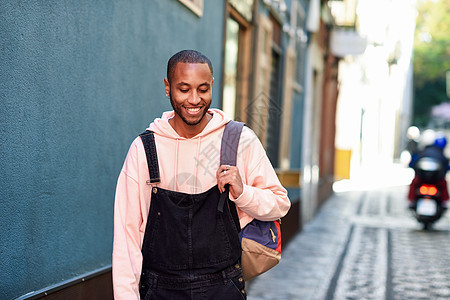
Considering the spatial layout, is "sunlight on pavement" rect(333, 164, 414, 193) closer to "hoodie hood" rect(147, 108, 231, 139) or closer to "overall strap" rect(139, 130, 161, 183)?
"hoodie hood" rect(147, 108, 231, 139)

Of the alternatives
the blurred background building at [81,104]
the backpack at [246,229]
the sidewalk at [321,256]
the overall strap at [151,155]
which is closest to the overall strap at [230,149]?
the backpack at [246,229]

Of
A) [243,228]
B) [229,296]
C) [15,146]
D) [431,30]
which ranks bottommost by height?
[229,296]

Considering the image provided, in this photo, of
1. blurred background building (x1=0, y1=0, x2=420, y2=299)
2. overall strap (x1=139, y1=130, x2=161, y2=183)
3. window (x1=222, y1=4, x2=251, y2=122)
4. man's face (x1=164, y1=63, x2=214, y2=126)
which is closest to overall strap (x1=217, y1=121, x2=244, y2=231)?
man's face (x1=164, y1=63, x2=214, y2=126)

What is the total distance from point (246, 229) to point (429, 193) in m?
A: 9.84

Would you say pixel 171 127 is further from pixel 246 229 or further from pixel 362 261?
pixel 362 261

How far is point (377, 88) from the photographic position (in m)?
32.8

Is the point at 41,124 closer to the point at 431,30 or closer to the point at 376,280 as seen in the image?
the point at 376,280

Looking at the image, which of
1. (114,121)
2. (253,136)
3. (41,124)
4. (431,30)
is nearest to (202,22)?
(114,121)

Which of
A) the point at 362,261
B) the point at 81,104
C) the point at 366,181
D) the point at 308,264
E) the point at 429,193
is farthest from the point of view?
the point at 366,181

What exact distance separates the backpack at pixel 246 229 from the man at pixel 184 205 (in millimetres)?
27

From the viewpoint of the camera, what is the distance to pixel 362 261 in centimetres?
898

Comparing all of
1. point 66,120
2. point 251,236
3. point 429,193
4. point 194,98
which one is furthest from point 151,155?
point 429,193

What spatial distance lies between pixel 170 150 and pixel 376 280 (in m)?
5.56

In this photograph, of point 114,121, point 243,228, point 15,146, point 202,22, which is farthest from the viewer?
point 202,22
